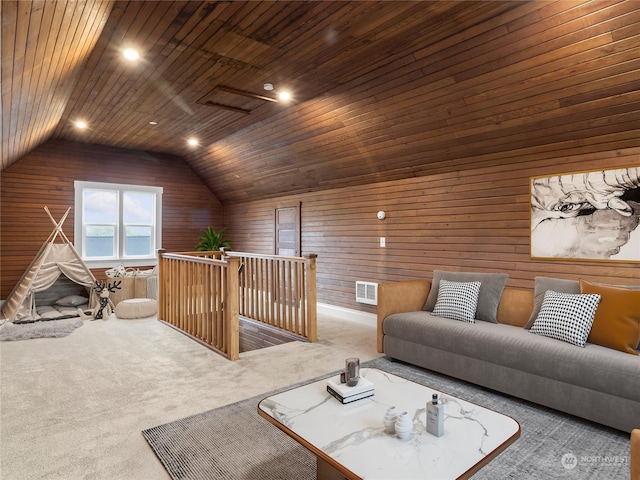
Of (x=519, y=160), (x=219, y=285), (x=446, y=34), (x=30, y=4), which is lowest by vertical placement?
(x=219, y=285)

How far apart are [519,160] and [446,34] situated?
1625mm

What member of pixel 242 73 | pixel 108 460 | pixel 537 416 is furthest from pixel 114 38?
pixel 537 416

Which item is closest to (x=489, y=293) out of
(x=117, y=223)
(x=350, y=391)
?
(x=350, y=391)

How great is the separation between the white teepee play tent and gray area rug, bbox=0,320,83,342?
31 cm

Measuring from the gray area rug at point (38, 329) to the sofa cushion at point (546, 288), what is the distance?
5259 millimetres

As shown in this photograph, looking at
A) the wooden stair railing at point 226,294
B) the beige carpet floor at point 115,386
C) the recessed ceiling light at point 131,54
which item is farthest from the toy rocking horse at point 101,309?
the recessed ceiling light at point 131,54

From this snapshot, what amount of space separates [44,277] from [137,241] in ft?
7.29

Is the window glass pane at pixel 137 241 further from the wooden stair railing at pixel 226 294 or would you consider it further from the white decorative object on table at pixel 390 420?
the white decorative object on table at pixel 390 420

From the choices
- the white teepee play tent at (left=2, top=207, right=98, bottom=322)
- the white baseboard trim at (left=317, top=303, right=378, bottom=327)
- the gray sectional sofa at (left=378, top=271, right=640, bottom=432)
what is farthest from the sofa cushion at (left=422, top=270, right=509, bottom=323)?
the white teepee play tent at (left=2, top=207, right=98, bottom=322)

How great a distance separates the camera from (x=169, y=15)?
2.92 metres

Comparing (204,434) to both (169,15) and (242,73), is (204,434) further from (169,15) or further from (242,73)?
(242,73)

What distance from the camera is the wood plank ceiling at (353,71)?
272 cm

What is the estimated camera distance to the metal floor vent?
5.56 m

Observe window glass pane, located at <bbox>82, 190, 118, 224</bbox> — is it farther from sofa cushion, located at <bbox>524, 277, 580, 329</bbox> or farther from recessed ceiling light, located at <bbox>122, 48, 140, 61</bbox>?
sofa cushion, located at <bbox>524, 277, 580, 329</bbox>
